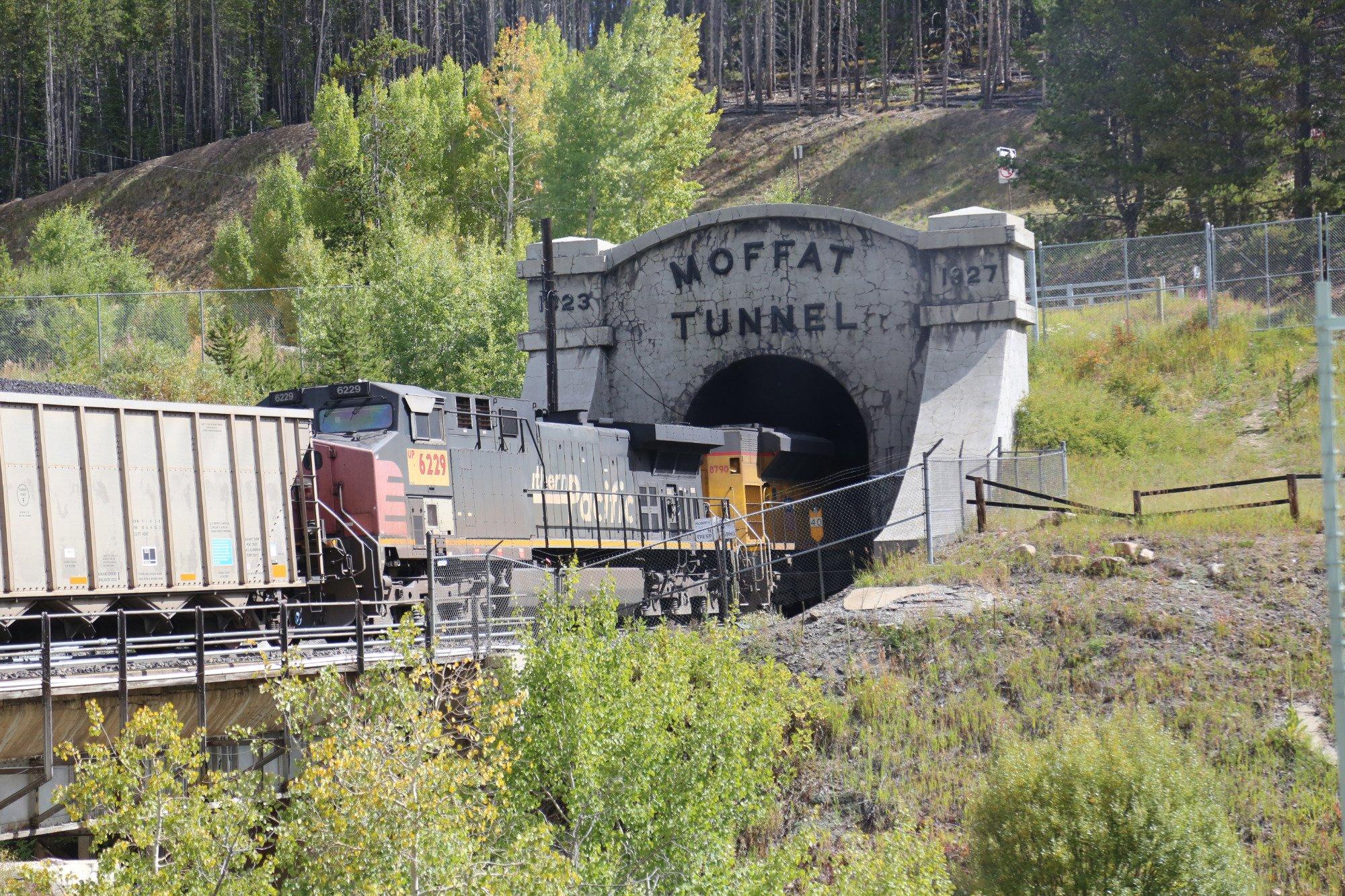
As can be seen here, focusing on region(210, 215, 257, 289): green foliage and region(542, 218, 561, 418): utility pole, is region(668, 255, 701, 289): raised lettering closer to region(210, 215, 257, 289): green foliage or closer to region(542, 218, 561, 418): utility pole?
region(542, 218, 561, 418): utility pole

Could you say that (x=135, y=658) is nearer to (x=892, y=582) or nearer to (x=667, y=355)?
(x=892, y=582)

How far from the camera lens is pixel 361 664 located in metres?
15.1

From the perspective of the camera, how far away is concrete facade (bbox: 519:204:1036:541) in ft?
97.2

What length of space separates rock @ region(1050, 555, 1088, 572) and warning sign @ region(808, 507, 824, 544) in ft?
28.0

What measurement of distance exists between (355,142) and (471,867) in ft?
173

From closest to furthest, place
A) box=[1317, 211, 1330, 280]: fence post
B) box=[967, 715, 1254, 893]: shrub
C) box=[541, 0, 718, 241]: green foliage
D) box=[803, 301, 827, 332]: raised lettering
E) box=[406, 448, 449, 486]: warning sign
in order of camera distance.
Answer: box=[967, 715, 1254, 893]: shrub
box=[406, 448, 449, 486]: warning sign
box=[1317, 211, 1330, 280]: fence post
box=[803, 301, 827, 332]: raised lettering
box=[541, 0, 718, 241]: green foliage

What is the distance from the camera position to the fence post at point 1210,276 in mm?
32812

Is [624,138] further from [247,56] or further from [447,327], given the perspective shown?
[247,56]

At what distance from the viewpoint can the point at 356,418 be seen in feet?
66.7

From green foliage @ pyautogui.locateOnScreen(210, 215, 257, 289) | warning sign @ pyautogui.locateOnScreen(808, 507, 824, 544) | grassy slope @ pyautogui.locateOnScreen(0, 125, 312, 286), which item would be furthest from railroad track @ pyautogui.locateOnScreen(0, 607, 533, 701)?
grassy slope @ pyautogui.locateOnScreen(0, 125, 312, 286)

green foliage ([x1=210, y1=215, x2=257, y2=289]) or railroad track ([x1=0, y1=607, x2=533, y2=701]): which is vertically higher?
green foliage ([x1=210, y1=215, x2=257, y2=289])

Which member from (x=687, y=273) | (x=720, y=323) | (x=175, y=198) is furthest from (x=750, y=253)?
(x=175, y=198)

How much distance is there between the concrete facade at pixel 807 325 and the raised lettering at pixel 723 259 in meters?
0.03

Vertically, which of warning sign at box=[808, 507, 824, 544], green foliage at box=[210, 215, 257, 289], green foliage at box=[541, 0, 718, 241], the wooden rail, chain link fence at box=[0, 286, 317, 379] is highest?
green foliage at box=[541, 0, 718, 241]
